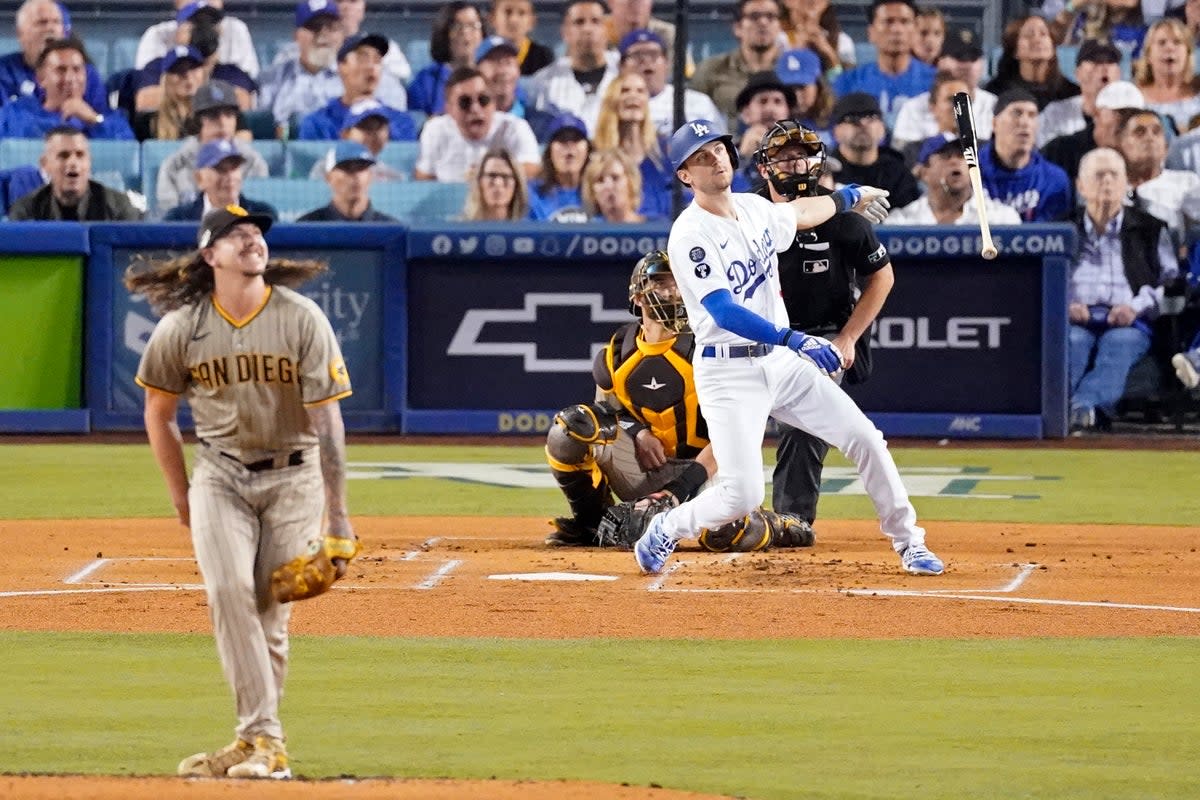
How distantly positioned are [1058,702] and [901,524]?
277 centimetres

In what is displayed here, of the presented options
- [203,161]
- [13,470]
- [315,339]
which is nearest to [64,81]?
[203,161]

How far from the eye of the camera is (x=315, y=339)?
5.16m

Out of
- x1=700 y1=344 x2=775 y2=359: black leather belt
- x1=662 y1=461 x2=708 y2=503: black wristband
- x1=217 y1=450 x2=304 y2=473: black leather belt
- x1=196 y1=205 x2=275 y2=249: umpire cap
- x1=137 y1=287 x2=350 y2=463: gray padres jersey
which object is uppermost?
x1=196 y1=205 x2=275 y2=249: umpire cap

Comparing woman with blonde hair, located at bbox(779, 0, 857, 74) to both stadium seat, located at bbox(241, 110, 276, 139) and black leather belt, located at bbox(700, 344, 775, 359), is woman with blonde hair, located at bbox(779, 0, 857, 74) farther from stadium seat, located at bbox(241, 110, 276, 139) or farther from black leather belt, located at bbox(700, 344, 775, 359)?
black leather belt, located at bbox(700, 344, 775, 359)

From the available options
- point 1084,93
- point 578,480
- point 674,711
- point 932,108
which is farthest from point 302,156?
point 674,711

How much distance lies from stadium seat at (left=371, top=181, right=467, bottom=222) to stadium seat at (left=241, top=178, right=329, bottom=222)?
0.42 m

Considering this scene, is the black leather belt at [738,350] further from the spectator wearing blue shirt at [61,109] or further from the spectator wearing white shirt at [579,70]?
the spectator wearing blue shirt at [61,109]

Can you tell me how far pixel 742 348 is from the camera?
8.32 meters

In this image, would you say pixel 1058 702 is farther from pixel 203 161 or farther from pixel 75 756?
pixel 203 161

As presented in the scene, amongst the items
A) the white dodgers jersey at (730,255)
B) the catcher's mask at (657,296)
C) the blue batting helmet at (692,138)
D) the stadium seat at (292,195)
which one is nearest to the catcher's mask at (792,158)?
the catcher's mask at (657,296)

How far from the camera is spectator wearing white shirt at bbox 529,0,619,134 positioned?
1748 cm

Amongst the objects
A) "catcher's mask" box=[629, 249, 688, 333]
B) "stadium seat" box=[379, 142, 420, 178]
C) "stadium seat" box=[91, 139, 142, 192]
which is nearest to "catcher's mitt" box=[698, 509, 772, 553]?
"catcher's mask" box=[629, 249, 688, 333]

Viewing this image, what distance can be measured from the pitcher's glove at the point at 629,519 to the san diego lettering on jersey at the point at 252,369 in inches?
176

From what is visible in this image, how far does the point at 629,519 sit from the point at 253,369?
4702 millimetres
